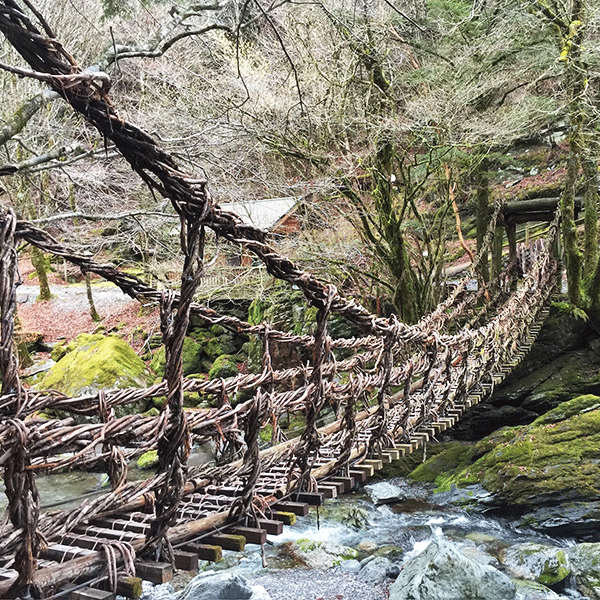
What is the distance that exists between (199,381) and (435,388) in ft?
8.24

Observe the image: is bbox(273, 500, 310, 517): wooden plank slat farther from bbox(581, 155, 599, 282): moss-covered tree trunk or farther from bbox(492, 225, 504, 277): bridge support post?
bbox(492, 225, 504, 277): bridge support post

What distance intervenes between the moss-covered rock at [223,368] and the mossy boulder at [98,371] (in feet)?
3.81

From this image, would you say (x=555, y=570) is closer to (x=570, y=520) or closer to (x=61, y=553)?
(x=570, y=520)

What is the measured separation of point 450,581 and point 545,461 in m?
1.99

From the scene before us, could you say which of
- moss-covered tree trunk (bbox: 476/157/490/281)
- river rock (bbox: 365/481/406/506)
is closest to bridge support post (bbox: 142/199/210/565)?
river rock (bbox: 365/481/406/506)

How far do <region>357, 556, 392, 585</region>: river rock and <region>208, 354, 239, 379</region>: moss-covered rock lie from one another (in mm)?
5584

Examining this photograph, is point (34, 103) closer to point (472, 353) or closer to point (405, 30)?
point (472, 353)

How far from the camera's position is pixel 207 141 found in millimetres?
5602

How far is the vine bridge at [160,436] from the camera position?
49.6 inches

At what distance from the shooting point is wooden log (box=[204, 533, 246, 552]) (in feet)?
6.48

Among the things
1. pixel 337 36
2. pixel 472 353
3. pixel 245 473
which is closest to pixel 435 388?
pixel 472 353

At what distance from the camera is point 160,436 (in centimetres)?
155

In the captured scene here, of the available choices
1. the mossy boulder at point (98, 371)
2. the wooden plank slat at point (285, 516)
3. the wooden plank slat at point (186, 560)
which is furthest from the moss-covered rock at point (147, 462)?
the wooden plank slat at point (186, 560)

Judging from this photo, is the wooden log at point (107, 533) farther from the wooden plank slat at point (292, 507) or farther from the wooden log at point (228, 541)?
the wooden plank slat at point (292, 507)
